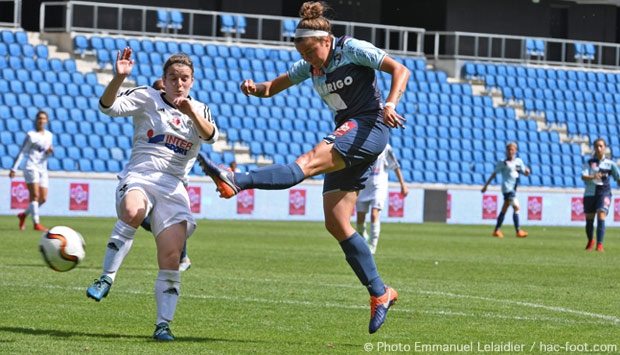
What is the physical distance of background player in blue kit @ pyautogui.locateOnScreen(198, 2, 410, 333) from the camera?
7688 mm

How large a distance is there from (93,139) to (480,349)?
2413 cm

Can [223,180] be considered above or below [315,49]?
below

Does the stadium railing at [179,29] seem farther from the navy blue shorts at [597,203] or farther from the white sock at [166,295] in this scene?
the white sock at [166,295]

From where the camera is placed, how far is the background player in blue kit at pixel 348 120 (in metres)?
7.69

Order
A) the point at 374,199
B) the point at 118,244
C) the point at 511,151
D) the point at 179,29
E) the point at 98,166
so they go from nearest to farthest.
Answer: the point at 118,244 → the point at 374,199 → the point at 511,151 → the point at 98,166 → the point at 179,29

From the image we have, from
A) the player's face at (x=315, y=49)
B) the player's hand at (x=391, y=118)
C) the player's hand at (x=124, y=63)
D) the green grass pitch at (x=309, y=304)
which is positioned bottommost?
the green grass pitch at (x=309, y=304)

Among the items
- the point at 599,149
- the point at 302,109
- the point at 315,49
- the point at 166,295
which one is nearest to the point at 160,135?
the point at 166,295

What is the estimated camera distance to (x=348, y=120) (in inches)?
312

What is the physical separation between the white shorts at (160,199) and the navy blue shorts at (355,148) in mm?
1078

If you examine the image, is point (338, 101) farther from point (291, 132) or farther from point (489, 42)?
point (489, 42)

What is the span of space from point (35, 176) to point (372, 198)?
6611 mm

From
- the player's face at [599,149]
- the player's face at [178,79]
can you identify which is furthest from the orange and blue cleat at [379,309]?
the player's face at [599,149]

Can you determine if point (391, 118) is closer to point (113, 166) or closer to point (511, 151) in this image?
point (511, 151)

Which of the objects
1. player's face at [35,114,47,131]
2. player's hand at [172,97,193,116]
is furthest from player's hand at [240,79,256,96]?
player's face at [35,114,47,131]
